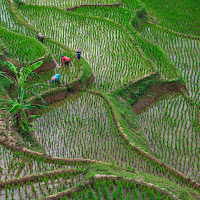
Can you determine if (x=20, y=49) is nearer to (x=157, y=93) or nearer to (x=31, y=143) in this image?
(x=31, y=143)

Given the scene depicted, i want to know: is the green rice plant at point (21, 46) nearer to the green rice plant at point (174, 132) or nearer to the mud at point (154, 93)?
the mud at point (154, 93)

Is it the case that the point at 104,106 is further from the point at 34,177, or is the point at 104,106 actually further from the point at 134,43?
the point at 134,43

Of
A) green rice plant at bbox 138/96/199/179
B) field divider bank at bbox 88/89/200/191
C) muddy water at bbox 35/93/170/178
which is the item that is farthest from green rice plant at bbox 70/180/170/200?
green rice plant at bbox 138/96/199/179

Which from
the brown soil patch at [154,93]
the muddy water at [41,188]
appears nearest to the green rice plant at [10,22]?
the brown soil patch at [154,93]

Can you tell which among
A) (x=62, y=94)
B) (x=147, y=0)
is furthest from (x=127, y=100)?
(x=147, y=0)

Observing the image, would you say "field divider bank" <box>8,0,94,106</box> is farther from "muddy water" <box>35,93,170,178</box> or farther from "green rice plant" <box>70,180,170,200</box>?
"green rice plant" <box>70,180,170,200</box>
